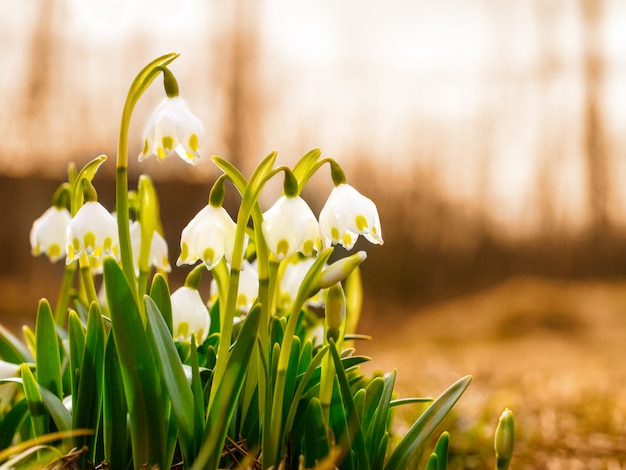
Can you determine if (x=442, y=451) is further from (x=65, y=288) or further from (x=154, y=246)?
(x=65, y=288)

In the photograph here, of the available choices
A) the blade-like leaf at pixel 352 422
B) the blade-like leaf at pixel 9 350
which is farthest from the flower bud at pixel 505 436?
the blade-like leaf at pixel 9 350

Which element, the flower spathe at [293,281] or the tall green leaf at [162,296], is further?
the flower spathe at [293,281]

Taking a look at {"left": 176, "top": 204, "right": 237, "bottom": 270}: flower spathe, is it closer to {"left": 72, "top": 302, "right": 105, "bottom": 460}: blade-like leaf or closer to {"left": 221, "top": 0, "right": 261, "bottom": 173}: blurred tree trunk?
{"left": 72, "top": 302, "right": 105, "bottom": 460}: blade-like leaf

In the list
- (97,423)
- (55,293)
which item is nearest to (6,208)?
(55,293)

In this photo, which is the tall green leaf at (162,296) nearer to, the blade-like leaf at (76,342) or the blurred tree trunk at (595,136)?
the blade-like leaf at (76,342)

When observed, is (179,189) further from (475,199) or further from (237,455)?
(237,455)

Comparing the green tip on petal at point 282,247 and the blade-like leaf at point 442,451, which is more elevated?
the green tip on petal at point 282,247
